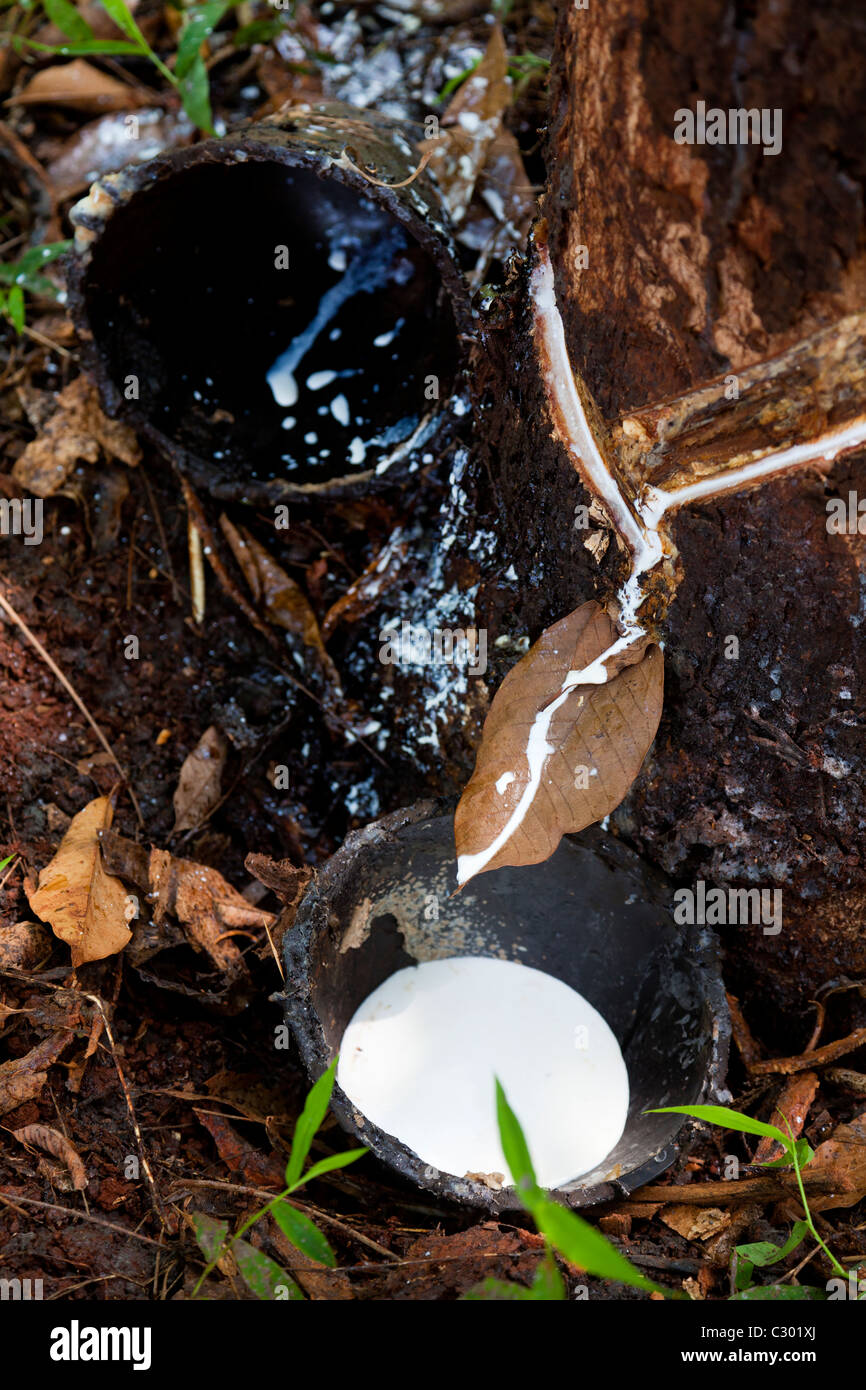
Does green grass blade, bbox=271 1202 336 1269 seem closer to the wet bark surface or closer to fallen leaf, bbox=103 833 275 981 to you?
the wet bark surface

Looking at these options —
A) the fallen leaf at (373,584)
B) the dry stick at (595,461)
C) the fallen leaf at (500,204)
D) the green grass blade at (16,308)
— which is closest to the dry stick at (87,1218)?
the dry stick at (595,461)

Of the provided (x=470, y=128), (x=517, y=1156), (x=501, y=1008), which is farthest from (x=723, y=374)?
(x=470, y=128)

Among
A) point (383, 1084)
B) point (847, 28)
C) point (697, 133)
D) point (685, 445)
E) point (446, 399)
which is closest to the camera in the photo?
point (847, 28)

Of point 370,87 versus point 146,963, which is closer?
point 146,963

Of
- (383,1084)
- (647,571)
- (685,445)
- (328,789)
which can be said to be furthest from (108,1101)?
(685,445)

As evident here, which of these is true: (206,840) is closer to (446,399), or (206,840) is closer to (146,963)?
(146,963)

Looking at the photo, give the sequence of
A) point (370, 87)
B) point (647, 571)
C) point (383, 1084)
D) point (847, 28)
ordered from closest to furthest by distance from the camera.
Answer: point (847, 28) < point (647, 571) < point (383, 1084) < point (370, 87)
